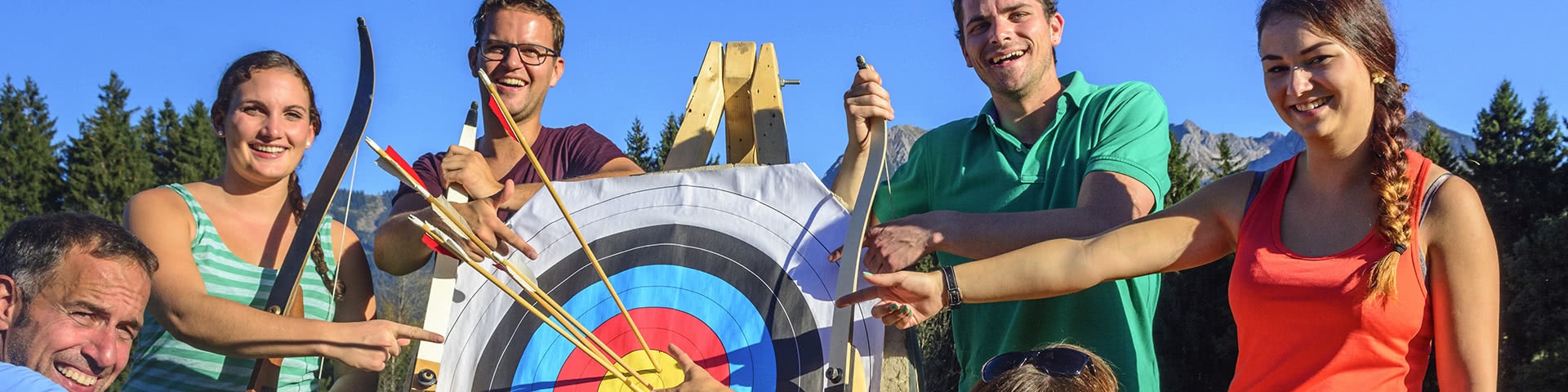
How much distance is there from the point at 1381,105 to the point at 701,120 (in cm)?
150

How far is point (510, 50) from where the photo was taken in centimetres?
276

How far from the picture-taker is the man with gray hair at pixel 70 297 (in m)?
1.97

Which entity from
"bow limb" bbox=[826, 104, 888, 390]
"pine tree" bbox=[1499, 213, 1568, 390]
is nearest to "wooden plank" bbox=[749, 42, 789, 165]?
"bow limb" bbox=[826, 104, 888, 390]

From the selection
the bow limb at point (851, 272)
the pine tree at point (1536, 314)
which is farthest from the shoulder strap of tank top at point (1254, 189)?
the pine tree at point (1536, 314)

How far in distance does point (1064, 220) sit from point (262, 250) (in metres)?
1.67

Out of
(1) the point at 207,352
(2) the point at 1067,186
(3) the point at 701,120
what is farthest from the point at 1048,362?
(1) the point at 207,352

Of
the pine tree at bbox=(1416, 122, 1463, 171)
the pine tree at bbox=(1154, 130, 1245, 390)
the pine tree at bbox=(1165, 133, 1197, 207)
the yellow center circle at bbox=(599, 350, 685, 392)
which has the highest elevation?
the pine tree at bbox=(1416, 122, 1463, 171)

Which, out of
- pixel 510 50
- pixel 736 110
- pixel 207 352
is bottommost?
pixel 207 352

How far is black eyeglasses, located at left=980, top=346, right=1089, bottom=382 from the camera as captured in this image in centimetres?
167

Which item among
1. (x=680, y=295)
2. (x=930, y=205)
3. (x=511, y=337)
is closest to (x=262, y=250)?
(x=511, y=337)

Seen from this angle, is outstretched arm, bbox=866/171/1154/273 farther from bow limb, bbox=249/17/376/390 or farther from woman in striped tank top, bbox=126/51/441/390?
bow limb, bbox=249/17/376/390

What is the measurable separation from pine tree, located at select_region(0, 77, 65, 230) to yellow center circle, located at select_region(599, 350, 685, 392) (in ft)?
73.7

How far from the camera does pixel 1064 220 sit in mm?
2188

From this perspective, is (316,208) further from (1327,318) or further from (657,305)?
(1327,318)
